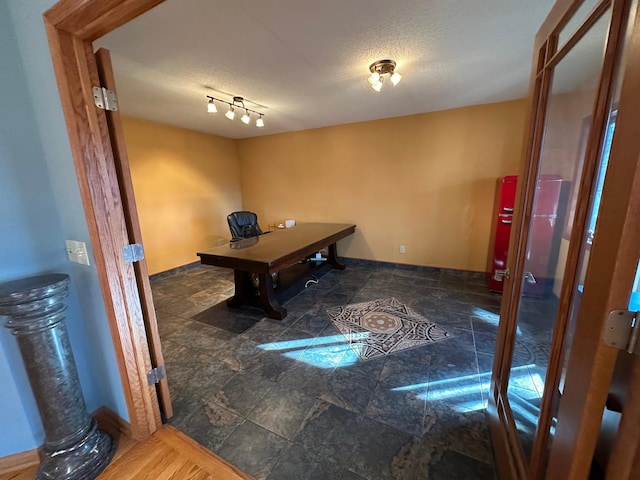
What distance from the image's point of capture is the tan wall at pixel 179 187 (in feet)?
12.5

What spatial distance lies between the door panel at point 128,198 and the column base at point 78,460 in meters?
0.35

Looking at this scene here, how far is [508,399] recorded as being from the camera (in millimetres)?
1285

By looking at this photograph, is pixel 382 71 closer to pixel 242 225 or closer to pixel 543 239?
pixel 543 239

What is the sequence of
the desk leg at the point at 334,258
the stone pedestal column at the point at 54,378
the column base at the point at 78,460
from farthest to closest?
the desk leg at the point at 334,258, the column base at the point at 78,460, the stone pedestal column at the point at 54,378

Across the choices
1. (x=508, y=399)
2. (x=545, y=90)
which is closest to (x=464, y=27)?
(x=545, y=90)

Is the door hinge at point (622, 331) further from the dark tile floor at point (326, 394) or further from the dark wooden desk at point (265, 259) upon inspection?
the dark wooden desk at point (265, 259)

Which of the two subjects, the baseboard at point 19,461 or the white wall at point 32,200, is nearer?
the white wall at point 32,200

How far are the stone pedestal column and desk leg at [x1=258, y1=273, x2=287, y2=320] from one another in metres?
1.62

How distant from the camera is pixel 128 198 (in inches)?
50.5

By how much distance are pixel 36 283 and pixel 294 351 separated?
1730 mm

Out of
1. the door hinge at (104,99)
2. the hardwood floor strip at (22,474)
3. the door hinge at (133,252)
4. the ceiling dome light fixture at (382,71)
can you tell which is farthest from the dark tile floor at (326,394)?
the ceiling dome light fixture at (382,71)

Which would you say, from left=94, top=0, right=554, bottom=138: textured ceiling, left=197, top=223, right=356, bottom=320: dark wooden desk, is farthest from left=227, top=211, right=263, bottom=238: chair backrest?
left=94, top=0, right=554, bottom=138: textured ceiling

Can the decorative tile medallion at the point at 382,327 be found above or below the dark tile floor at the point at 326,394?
above

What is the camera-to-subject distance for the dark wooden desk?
254 cm
